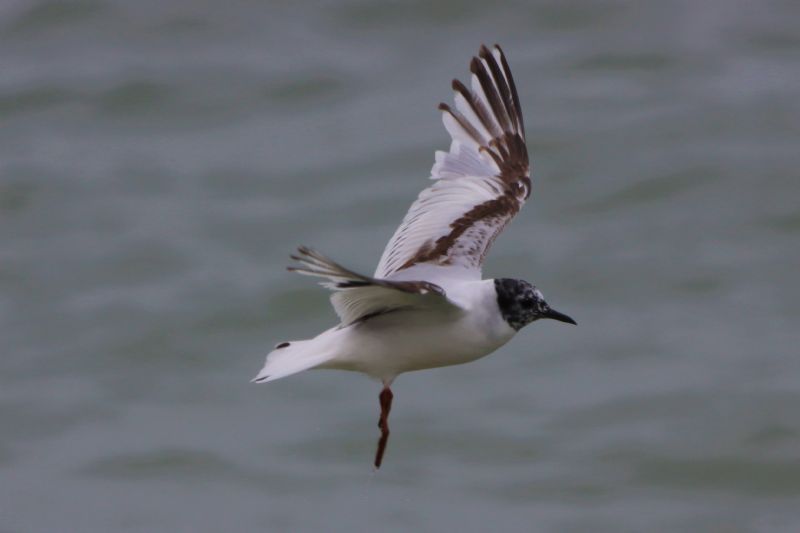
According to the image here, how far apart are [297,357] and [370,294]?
433mm

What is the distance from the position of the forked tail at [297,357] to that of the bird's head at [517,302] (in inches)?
29.3

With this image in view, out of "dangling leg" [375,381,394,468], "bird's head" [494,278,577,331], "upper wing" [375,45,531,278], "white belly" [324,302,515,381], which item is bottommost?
"dangling leg" [375,381,394,468]

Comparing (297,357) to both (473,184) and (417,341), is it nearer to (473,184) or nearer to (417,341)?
(417,341)

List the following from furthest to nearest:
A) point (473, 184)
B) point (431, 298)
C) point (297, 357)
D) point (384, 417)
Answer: point (473, 184)
point (384, 417)
point (297, 357)
point (431, 298)

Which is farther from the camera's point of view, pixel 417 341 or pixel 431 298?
pixel 417 341

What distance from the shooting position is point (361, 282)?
225 inches

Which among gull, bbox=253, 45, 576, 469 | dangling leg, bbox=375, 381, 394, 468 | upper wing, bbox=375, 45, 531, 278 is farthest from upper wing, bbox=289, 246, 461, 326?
upper wing, bbox=375, 45, 531, 278

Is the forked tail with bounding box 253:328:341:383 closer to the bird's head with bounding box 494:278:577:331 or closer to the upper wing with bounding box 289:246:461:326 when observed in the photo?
the upper wing with bounding box 289:246:461:326

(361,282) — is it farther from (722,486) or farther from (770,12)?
(770,12)

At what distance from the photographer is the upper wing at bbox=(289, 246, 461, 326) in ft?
18.4

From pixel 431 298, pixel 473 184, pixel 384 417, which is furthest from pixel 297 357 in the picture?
pixel 473 184

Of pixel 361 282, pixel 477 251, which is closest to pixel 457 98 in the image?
pixel 477 251

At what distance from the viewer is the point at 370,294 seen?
21.2 ft

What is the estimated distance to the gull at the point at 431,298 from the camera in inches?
255
